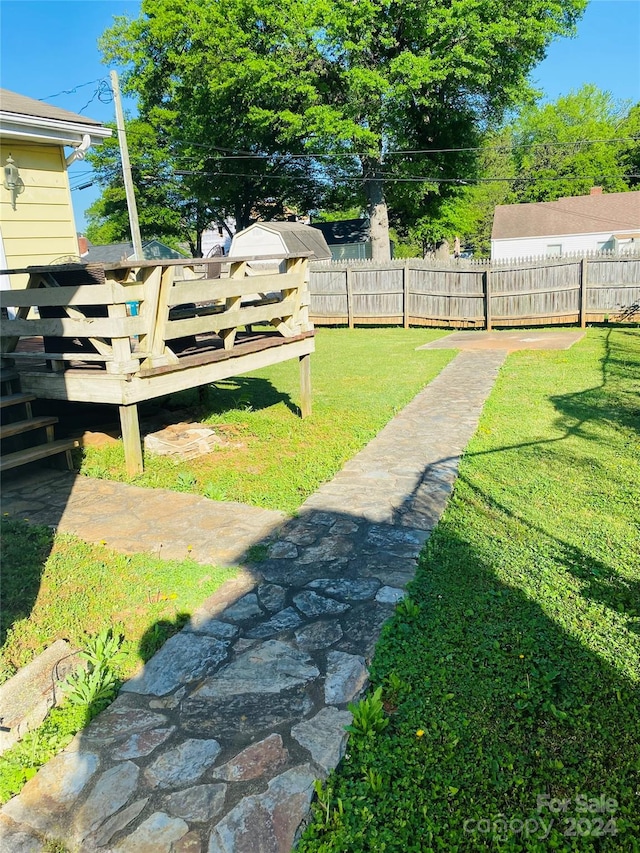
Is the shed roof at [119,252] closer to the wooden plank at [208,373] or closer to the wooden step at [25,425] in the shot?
the wooden plank at [208,373]

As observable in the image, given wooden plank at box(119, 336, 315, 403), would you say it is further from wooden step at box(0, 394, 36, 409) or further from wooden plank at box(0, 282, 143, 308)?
wooden step at box(0, 394, 36, 409)

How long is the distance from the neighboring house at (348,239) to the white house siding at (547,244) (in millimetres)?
6400

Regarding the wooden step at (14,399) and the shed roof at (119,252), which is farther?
the shed roof at (119,252)

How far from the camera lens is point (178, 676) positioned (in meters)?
2.60

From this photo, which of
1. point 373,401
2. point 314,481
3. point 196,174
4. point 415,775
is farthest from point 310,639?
point 196,174

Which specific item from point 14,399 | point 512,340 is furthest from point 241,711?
point 512,340

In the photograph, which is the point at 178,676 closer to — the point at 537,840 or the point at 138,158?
the point at 537,840

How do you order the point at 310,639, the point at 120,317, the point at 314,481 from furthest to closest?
1. the point at 314,481
2. the point at 120,317
3. the point at 310,639

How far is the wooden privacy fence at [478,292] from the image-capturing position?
14.7 m

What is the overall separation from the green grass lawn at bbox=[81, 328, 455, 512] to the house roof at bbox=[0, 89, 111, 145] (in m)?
3.18

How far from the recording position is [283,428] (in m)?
6.48

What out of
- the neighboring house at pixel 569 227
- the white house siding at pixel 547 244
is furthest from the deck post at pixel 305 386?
the neighboring house at pixel 569 227

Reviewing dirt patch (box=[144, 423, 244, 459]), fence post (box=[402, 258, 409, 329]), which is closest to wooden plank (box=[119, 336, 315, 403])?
dirt patch (box=[144, 423, 244, 459])

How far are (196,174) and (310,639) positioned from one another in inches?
1209
